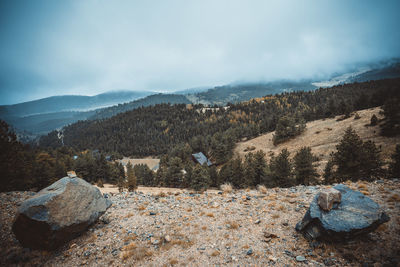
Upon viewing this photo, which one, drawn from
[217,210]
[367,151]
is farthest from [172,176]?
[367,151]

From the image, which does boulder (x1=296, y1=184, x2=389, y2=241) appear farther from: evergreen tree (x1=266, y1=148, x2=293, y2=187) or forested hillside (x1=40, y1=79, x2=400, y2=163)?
forested hillside (x1=40, y1=79, x2=400, y2=163)

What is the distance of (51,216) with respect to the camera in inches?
263

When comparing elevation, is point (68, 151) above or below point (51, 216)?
below

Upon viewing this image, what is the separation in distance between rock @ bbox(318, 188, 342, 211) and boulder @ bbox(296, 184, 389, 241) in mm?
173

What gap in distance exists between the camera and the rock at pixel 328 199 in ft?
20.3

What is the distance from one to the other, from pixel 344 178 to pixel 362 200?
629 inches

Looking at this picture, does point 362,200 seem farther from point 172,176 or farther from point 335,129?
point 335,129

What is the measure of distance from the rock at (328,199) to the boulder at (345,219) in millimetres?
173

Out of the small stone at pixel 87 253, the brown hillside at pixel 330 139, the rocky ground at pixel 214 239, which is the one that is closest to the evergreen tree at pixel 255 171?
the brown hillside at pixel 330 139

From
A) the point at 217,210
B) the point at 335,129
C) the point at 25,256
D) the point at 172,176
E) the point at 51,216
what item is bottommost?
the point at 172,176

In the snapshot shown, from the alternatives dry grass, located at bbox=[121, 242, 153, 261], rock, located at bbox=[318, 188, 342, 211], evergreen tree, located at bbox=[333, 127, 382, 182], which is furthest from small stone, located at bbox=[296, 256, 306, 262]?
evergreen tree, located at bbox=[333, 127, 382, 182]

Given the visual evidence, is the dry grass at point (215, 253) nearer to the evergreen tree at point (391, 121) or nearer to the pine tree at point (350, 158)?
the pine tree at point (350, 158)

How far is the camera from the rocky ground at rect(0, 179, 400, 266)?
5.44 m

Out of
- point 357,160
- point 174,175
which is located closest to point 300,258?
point 357,160
